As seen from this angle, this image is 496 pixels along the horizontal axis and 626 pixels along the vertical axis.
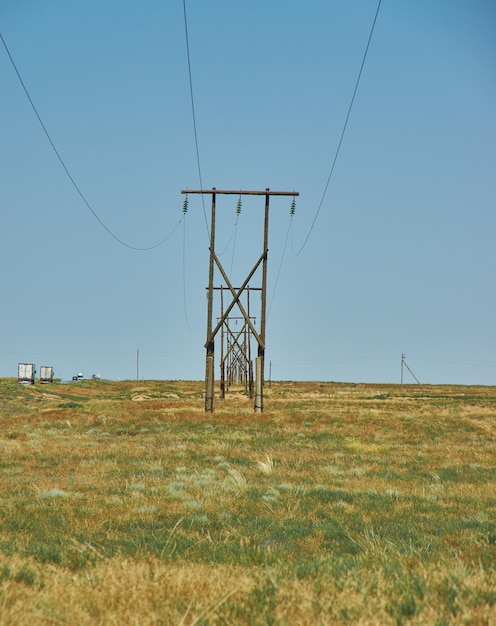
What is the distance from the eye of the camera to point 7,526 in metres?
9.75

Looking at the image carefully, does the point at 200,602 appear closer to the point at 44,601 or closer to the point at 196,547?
the point at 44,601

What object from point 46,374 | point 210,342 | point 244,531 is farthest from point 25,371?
point 244,531

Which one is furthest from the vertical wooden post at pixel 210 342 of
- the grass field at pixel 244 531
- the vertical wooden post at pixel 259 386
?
the grass field at pixel 244 531

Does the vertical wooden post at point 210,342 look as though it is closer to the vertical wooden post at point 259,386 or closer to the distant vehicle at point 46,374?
the vertical wooden post at point 259,386

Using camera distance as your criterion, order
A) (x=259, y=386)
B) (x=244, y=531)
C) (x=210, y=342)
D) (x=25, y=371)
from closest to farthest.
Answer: (x=244, y=531)
(x=259, y=386)
(x=210, y=342)
(x=25, y=371)

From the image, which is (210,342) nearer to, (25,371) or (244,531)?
(244,531)

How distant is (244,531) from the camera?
32.0ft

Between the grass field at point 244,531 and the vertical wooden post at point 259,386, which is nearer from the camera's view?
the grass field at point 244,531

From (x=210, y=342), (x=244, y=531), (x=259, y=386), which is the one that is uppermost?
(x=210, y=342)

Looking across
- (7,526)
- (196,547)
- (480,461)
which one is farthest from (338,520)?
(480,461)

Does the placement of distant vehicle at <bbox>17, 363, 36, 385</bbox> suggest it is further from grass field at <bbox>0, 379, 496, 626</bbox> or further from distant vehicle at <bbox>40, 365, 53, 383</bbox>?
grass field at <bbox>0, 379, 496, 626</bbox>

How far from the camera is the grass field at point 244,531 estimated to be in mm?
5664

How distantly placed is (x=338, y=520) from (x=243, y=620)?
5671mm

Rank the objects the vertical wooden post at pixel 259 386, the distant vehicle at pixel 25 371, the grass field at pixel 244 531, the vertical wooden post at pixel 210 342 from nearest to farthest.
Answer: the grass field at pixel 244 531 < the vertical wooden post at pixel 259 386 < the vertical wooden post at pixel 210 342 < the distant vehicle at pixel 25 371
